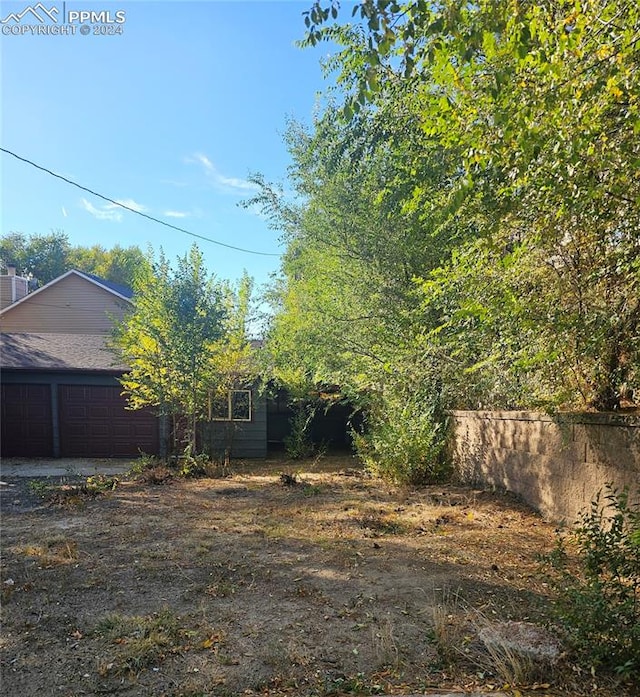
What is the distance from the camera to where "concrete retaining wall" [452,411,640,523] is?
153 inches

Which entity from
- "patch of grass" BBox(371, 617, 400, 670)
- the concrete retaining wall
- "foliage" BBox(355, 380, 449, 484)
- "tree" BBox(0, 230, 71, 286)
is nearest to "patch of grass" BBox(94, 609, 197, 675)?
"patch of grass" BBox(371, 617, 400, 670)

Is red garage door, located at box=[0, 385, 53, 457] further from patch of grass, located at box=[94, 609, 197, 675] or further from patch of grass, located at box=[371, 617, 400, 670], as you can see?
patch of grass, located at box=[371, 617, 400, 670]

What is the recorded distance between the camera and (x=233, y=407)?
431 inches

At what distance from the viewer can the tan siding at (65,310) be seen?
61.2 feet

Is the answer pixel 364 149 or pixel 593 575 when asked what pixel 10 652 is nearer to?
pixel 593 575

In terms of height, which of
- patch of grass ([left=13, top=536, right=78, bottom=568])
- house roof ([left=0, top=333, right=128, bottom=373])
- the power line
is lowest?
patch of grass ([left=13, top=536, right=78, bottom=568])

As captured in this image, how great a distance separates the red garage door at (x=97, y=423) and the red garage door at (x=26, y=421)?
34 cm

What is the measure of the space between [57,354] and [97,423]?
2.15 meters

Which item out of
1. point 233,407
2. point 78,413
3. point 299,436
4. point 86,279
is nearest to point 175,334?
point 233,407

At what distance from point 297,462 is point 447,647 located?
8.39 metres

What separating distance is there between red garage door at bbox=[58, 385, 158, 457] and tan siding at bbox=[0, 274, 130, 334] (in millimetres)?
8778

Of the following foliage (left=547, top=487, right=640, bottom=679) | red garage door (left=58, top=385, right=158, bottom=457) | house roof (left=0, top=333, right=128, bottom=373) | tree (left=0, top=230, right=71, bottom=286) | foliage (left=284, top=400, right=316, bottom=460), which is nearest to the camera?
foliage (left=547, top=487, right=640, bottom=679)

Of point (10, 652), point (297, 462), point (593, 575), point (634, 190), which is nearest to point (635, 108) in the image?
point (634, 190)

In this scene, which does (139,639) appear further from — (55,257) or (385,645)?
(55,257)
